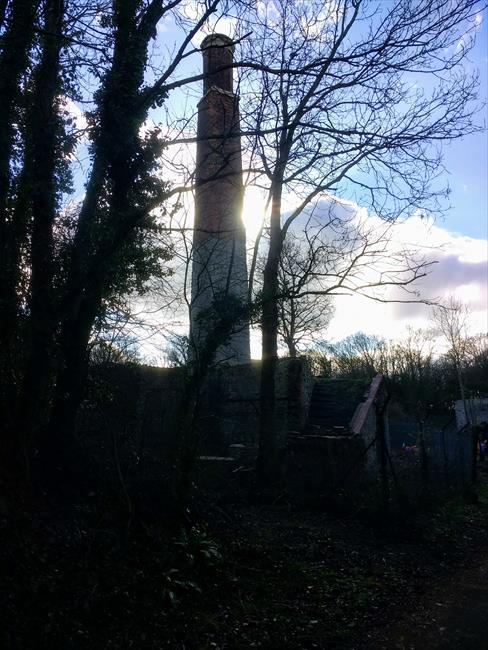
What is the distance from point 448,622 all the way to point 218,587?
2.60 meters

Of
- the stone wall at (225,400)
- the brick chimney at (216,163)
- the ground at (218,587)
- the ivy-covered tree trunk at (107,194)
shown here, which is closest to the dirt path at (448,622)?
the ground at (218,587)

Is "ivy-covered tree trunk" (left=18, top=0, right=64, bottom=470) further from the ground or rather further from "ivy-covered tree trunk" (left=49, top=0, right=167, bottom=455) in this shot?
the ground

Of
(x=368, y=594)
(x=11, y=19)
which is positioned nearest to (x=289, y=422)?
(x=368, y=594)

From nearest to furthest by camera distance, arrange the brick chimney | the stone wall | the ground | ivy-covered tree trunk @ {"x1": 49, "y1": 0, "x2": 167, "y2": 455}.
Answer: the ground, ivy-covered tree trunk @ {"x1": 49, "y1": 0, "x2": 167, "y2": 455}, the brick chimney, the stone wall

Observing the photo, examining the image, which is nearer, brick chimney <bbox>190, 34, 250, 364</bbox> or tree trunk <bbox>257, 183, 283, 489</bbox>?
brick chimney <bbox>190, 34, 250, 364</bbox>

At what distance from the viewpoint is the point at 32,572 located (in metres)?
5.44

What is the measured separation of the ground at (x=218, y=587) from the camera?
199 inches

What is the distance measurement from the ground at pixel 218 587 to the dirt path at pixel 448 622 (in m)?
0.02

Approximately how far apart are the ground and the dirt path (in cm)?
2

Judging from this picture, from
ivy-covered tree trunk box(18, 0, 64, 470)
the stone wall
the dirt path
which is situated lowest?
the dirt path

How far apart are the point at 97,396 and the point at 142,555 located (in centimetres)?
325

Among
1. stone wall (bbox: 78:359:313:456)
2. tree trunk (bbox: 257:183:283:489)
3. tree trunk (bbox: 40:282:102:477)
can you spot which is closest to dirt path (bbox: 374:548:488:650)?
tree trunk (bbox: 40:282:102:477)

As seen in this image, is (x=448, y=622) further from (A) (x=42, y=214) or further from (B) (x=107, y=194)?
(A) (x=42, y=214)

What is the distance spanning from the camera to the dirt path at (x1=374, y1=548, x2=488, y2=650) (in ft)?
16.8
